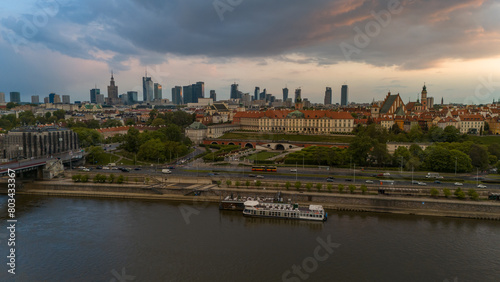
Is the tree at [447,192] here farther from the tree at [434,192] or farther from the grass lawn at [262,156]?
the grass lawn at [262,156]

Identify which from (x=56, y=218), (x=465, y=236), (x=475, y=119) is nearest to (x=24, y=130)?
(x=56, y=218)

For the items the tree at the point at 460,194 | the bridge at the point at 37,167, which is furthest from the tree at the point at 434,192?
the bridge at the point at 37,167

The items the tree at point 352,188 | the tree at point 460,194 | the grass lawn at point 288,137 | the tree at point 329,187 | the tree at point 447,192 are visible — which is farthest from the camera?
the grass lawn at point 288,137

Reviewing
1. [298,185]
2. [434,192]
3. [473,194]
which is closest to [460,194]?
[473,194]

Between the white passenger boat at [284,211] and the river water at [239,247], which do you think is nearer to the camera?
the river water at [239,247]

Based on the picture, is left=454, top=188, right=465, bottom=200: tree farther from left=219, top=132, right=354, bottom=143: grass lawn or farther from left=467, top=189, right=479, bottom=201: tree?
left=219, top=132, right=354, bottom=143: grass lawn

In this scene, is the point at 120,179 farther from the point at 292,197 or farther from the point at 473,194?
the point at 473,194
